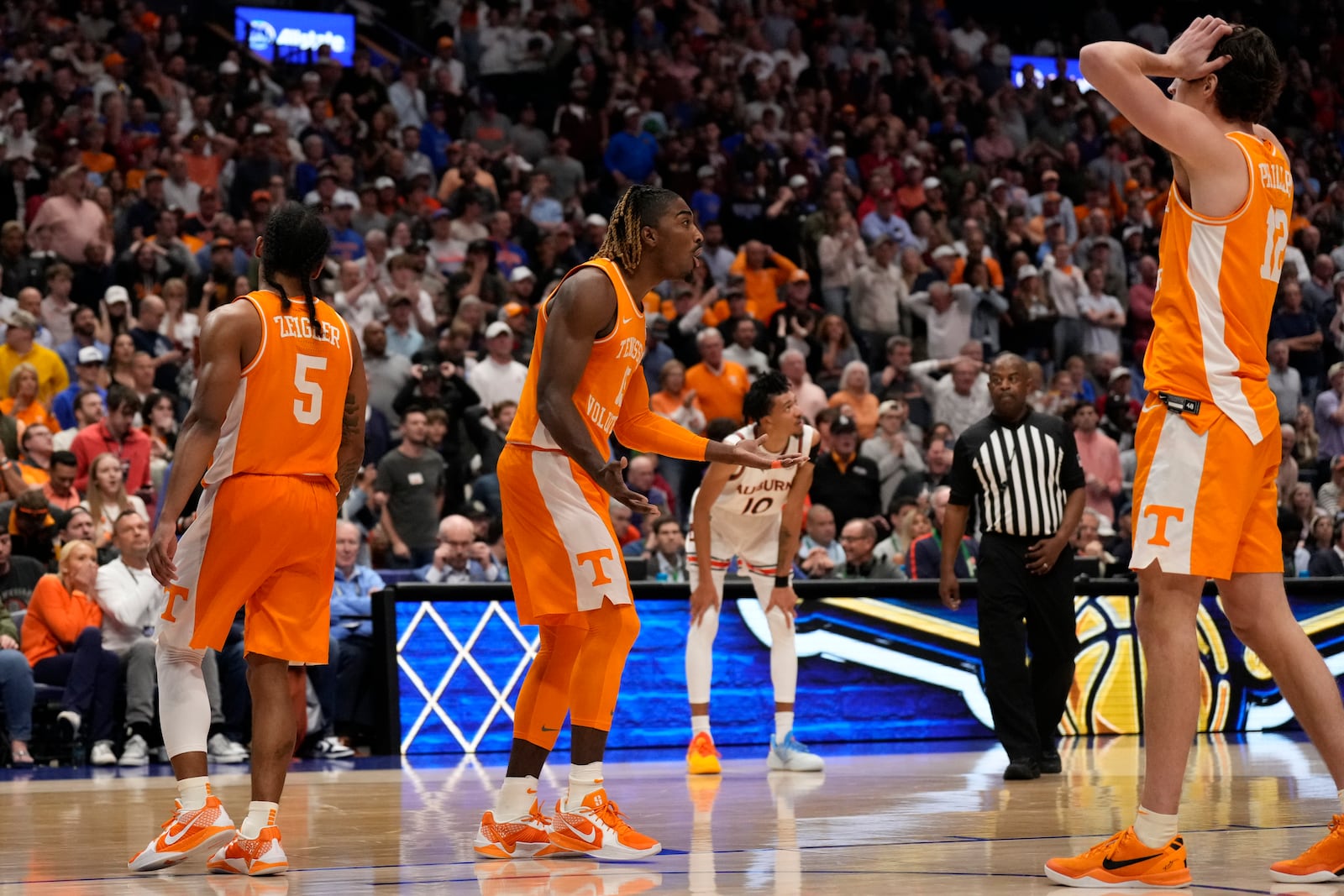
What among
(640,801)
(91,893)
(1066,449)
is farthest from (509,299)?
(91,893)

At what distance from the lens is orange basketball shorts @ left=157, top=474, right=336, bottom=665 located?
17.7ft

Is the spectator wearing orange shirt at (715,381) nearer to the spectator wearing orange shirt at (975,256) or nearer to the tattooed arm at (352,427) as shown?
the spectator wearing orange shirt at (975,256)

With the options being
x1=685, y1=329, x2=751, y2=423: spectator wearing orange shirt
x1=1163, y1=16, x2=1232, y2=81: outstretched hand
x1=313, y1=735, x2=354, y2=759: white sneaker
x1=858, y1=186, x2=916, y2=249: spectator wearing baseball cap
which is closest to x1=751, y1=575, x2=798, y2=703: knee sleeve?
x1=313, y1=735, x2=354, y2=759: white sneaker

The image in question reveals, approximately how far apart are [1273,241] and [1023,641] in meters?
4.19

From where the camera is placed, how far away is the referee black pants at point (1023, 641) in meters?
8.46

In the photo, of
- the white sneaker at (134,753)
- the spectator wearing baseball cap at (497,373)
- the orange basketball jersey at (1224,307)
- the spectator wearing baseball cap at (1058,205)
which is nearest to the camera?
the orange basketball jersey at (1224,307)

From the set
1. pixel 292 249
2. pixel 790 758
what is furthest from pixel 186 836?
pixel 790 758

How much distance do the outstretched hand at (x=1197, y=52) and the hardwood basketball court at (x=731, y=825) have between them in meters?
2.23

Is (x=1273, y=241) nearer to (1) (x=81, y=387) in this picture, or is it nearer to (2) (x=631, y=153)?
(1) (x=81, y=387)

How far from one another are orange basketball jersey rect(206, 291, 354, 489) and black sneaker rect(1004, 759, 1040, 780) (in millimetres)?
4062

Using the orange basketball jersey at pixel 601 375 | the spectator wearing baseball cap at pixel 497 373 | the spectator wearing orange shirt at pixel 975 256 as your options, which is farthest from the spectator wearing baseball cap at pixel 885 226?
the orange basketball jersey at pixel 601 375

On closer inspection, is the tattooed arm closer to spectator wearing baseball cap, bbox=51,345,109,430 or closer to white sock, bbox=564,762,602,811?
white sock, bbox=564,762,602,811

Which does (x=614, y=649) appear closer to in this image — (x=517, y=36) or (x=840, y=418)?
(x=840, y=418)

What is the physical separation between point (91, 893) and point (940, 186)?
15671mm
